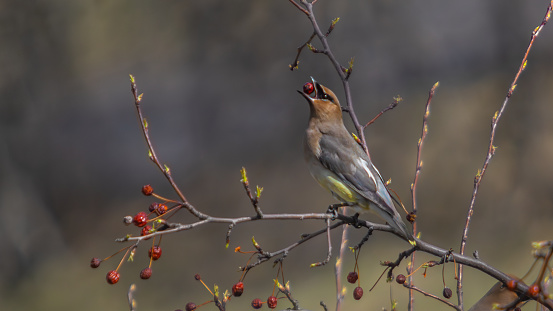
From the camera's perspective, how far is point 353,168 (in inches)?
62.4

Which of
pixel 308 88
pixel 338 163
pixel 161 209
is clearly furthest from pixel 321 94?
pixel 161 209

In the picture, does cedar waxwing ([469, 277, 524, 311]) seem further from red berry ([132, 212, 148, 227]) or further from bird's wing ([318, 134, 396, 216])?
red berry ([132, 212, 148, 227])

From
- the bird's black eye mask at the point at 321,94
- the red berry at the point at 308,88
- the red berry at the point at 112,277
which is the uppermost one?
the bird's black eye mask at the point at 321,94

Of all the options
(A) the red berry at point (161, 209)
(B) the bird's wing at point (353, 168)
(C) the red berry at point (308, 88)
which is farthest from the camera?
(C) the red berry at point (308, 88)

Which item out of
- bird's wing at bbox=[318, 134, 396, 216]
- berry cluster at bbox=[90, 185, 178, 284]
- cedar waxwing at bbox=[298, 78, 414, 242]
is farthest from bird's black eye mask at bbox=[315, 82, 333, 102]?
berry cluster at bbox=[90, 185, 178, 284]

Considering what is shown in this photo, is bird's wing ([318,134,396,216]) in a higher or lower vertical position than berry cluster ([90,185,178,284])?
higher

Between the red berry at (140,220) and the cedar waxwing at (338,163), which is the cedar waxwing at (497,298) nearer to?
the cedar waxwing at (338,163)

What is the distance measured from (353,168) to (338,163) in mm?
44

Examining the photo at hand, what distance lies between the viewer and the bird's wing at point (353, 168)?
1.50 m

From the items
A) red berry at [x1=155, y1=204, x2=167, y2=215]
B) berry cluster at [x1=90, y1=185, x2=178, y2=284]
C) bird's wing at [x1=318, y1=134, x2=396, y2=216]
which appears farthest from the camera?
bird's wing at [x1=318, y1=134, x2=396, y2=216]

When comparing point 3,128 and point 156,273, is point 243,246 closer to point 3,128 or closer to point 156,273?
point 156,273

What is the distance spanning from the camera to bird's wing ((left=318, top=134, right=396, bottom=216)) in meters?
1.50

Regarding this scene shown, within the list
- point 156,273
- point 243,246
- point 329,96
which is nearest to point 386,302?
point 243,246

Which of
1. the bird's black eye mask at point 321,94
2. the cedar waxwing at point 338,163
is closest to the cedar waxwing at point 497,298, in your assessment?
the cedar waxwing at point 338,163
